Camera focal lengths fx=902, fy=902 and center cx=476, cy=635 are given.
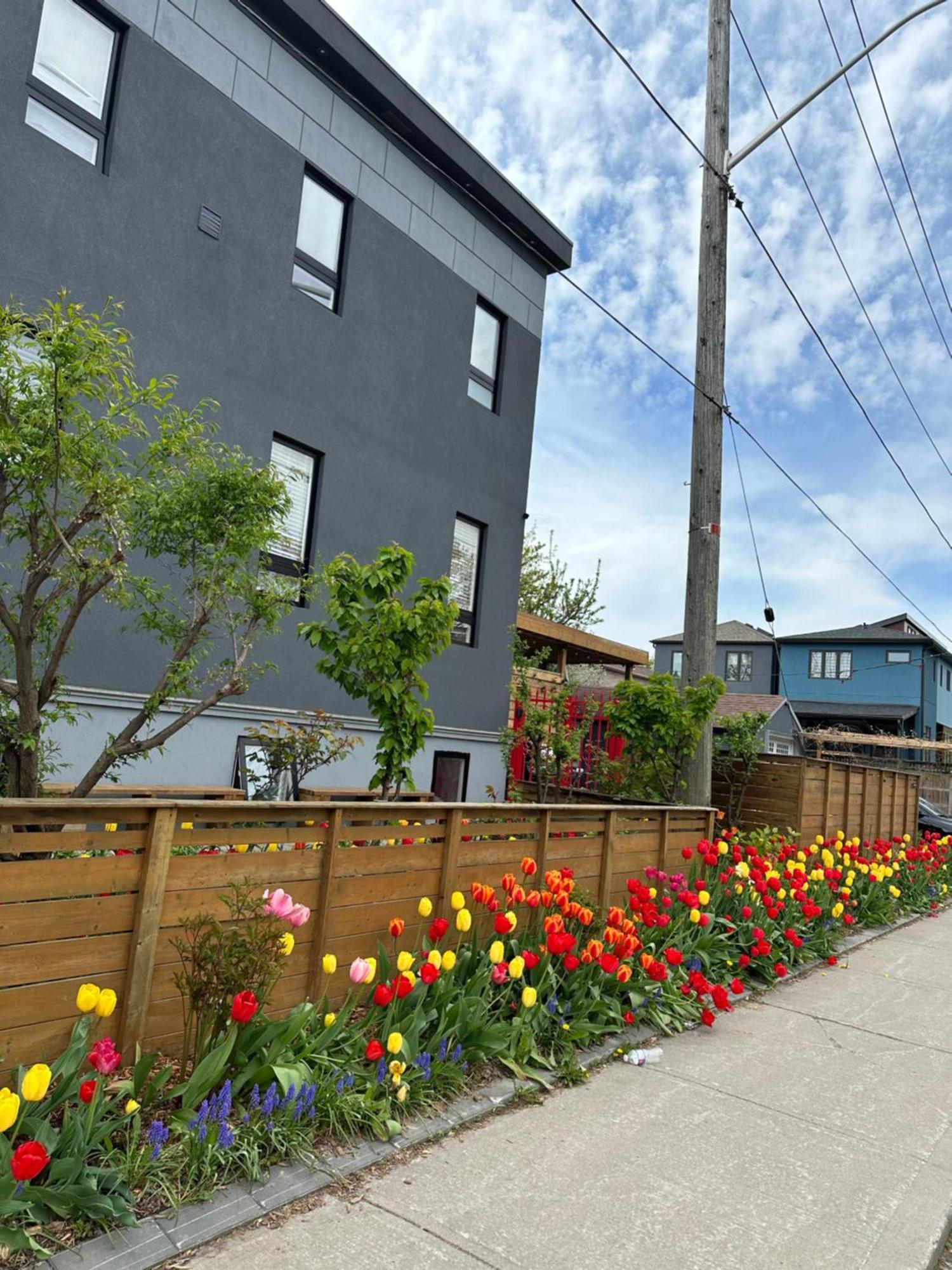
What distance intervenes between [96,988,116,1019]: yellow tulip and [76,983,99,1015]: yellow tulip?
0.01 metres

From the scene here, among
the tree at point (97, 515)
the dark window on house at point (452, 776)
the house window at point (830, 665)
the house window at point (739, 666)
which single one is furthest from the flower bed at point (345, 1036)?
the house window at point (830, 665)

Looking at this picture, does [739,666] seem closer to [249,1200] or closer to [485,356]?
[485,356]

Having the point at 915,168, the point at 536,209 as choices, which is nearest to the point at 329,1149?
the point at 536,209

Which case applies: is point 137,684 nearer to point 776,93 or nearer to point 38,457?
point 38,457

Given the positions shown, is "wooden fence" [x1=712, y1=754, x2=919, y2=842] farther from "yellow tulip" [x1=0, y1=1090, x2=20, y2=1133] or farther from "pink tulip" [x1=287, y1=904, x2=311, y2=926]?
"yellow tulip" [x1=0, y1=1090, x2=20, y2=1133]

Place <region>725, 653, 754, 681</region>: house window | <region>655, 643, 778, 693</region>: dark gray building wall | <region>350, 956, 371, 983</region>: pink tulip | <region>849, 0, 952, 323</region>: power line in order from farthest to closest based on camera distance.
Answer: <region>725, 653, 754, 681</region>: house window → <region>655, 643, 778, 693</region>: dark gray building wall → <region>849, 0, 952, 323</region>: power line → <region>350, 956, 371, 983</region>: pink tulip

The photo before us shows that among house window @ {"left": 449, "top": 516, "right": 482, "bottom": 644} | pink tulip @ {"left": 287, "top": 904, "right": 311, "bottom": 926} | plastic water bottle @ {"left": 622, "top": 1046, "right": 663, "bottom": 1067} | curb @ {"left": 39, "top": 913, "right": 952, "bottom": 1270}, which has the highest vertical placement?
house window @ {"left": 449, "top": 516, "right": 482, "bottom": 644}

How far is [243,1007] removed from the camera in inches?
121

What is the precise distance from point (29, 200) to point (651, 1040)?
712 centimetres

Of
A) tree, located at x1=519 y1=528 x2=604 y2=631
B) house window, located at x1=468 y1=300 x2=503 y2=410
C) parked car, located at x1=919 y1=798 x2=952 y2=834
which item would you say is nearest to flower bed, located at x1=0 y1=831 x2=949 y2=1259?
house window, located at x1=468 y1=300 x2=503 y2=410

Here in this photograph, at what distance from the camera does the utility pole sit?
8141mm

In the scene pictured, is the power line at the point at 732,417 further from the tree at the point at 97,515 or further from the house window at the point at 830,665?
the house window at the point at 830,665

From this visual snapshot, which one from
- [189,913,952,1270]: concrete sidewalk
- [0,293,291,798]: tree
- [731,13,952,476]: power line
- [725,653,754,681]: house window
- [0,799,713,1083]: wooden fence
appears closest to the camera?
[189,913,952,1270]: concrete sidewalk

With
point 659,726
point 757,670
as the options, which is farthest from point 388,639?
point 757,670
